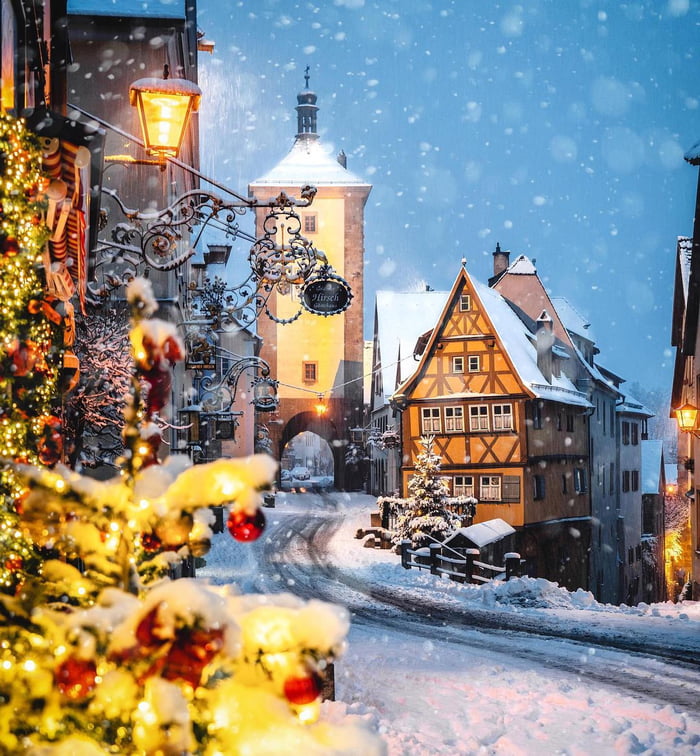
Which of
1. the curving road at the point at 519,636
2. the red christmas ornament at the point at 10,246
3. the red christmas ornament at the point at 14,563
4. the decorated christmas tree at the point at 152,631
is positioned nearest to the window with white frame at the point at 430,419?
the curving road at the point at 519,636

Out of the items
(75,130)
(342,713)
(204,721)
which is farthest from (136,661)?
(342,713)

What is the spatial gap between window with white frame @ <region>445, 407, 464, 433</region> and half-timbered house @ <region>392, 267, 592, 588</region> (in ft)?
0.11

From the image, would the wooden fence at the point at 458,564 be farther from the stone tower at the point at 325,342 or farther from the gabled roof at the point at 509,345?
the stone tower at the point at 325,342

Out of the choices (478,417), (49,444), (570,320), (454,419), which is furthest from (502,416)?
(49,444)

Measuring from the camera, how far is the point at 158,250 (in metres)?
9.30

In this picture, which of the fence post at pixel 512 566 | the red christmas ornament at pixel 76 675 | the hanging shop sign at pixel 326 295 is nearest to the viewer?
the red christmas ornament at pixel 76 675

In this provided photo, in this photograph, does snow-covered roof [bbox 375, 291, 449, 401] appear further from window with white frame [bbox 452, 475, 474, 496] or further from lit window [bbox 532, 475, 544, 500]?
lit window [bbox 532, 475, 544, 500]

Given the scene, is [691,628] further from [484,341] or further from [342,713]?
[484,341]

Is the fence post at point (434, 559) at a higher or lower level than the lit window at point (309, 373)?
lower

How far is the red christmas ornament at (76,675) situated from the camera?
265cm

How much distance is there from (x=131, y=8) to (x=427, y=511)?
1513 cm

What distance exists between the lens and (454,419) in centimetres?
2969

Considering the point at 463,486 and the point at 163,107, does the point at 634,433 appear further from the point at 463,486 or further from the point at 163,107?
the point at 163,107

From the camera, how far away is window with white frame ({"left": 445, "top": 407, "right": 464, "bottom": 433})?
96.8 feet
